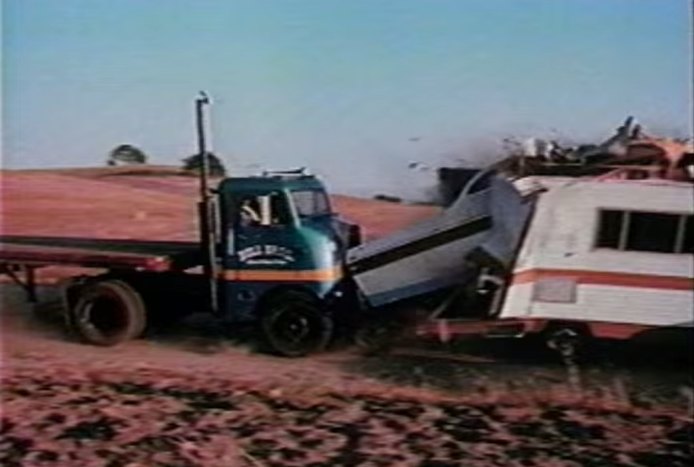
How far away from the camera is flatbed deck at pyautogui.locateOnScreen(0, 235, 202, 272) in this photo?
3117 millimetres

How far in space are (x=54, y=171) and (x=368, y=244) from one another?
81 centimetres

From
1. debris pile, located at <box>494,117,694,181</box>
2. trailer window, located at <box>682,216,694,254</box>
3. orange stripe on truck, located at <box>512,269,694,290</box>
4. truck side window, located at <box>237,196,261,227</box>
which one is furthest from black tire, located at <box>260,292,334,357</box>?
trailer window, located at <box>682,216,694,254</box>

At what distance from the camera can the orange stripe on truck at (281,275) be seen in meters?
3.11

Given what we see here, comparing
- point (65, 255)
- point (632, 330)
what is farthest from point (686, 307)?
point (65, 255)

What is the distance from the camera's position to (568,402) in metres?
2.70

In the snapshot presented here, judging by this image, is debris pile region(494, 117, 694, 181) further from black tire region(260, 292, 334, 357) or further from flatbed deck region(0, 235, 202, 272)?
flatbed deck region(0, 235, 202, 272)

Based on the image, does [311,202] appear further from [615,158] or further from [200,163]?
[615,158]

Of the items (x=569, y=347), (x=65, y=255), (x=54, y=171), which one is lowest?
(x=569, y=347)

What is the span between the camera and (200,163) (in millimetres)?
2818

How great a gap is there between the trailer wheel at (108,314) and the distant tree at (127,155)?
0.61m

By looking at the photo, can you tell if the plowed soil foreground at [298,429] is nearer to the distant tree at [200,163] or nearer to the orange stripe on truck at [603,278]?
the orange stripe on truck at [603,278]

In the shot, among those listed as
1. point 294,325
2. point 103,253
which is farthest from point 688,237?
point 103,253

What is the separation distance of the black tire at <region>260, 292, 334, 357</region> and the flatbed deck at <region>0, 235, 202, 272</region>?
0.26m

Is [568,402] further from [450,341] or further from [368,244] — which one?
[368,244]
